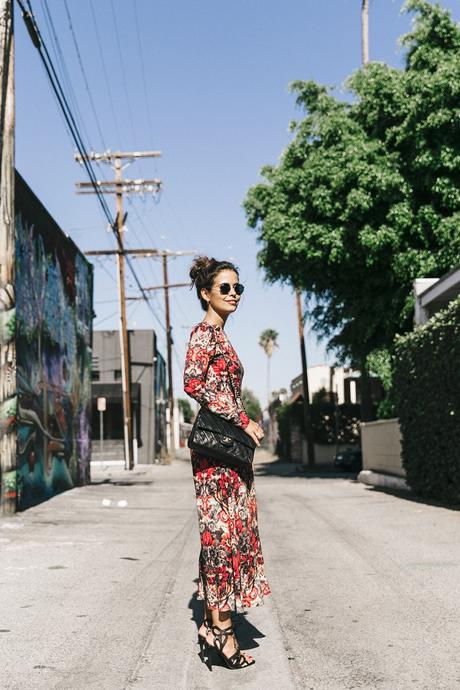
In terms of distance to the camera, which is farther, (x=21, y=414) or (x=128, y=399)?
(x=128, y=399)

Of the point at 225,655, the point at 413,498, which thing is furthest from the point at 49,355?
the point at 225,655

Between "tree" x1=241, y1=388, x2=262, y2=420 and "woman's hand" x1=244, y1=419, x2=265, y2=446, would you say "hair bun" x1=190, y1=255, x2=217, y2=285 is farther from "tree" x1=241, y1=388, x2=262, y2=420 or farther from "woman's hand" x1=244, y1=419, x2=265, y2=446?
"tree" x1=241, y1=388, x2=262, y2=420

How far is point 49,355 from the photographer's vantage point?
16.6 metres

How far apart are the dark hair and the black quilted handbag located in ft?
2.45

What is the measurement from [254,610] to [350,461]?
28.9m

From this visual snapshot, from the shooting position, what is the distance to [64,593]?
645cm

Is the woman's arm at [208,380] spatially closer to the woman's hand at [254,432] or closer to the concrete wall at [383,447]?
the woman's hand at [254,432]

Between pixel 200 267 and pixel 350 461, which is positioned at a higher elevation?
pixel 200 267

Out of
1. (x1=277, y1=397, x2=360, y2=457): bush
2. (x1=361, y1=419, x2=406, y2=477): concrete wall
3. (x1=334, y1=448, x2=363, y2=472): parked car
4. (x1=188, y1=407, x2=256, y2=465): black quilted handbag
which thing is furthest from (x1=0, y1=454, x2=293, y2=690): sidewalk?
(x1=277, y1=397, x2=360, y2=457): bush

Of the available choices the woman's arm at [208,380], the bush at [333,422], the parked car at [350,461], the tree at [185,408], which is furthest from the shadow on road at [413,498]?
the tree at [185,408]

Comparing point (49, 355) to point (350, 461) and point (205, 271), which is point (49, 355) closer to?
point (205, 271)

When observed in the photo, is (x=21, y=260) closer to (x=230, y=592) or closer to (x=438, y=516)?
(x=438, y=516)

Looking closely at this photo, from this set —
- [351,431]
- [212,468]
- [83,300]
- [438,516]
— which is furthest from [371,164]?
[351,431]

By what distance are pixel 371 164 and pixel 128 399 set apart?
15.9 meters
